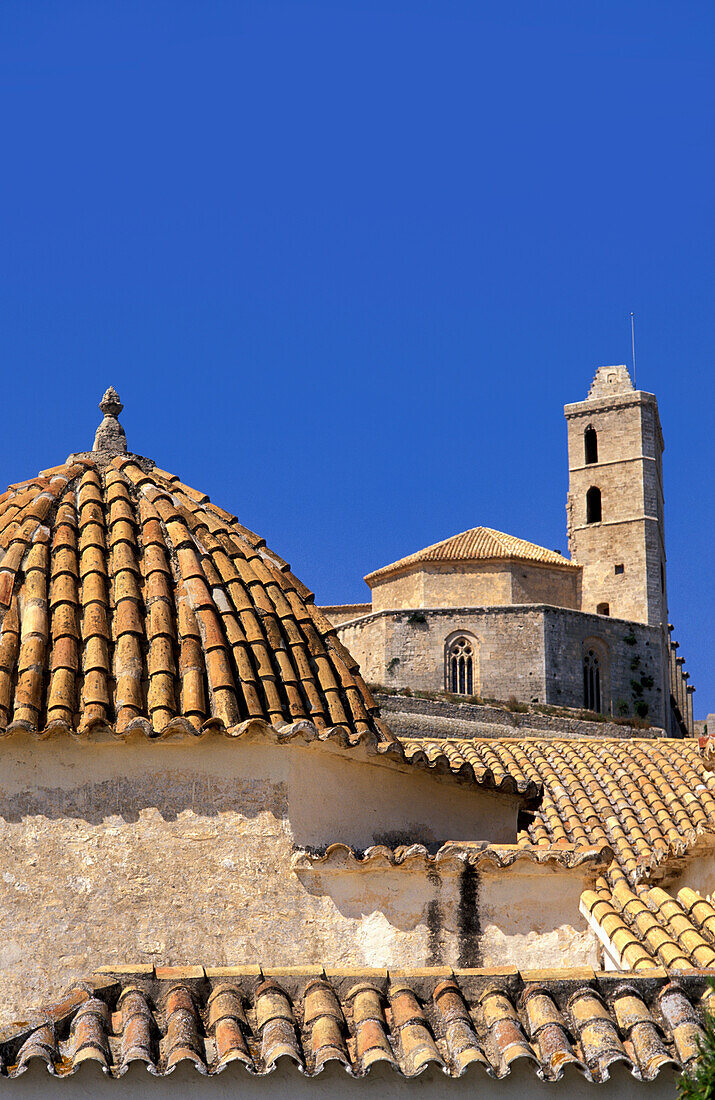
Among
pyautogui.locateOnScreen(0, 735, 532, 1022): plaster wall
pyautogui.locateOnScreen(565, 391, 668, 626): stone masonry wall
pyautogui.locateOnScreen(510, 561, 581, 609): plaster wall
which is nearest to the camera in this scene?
pyautogui.locateOnScreen(0, 735, 532, 1022): plaster wall

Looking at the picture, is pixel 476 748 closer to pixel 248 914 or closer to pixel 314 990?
pixel 248 914

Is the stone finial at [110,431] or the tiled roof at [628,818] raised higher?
the stone finial at [110,431]

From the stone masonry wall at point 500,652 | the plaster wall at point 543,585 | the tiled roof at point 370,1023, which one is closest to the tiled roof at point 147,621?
the tiled roof at point 370,1023

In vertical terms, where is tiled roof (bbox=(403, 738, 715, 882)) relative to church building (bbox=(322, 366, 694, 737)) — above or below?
below

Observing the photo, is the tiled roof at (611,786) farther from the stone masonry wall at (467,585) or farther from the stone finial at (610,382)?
the stone finial at (610,382)

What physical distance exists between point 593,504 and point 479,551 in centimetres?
1107

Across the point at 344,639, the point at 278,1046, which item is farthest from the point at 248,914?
the point at 344,639

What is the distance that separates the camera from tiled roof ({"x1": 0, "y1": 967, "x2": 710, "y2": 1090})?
558 cm

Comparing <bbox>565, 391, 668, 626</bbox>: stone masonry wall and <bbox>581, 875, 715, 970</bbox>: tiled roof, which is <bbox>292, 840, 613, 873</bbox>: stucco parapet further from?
<bbox>565, 391, 668, 626</bbox>: stone masonry wall

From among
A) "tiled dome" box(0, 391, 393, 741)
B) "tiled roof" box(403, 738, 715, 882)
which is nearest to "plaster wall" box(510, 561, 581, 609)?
"tiled roof" box(403, 738, 715, 882)

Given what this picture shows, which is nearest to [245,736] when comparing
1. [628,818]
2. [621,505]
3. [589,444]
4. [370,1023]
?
[370,1023]

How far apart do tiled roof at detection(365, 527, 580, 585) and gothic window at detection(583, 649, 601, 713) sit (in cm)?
484

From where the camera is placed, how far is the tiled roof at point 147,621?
7.71m

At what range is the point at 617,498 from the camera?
59750mm
